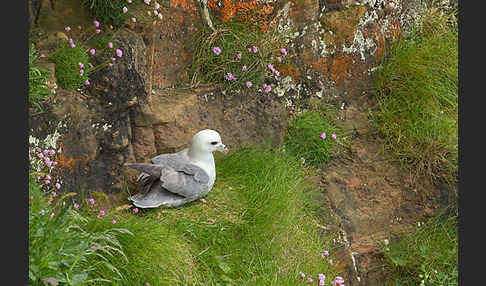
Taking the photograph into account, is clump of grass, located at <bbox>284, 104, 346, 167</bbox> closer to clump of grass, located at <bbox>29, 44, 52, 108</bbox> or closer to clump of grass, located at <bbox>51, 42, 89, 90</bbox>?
clump of grass, located at <bbox>51, 42, 89, 90</bbox>

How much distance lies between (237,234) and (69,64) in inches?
56.5

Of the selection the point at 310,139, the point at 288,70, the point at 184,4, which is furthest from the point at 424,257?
the point at 184,4

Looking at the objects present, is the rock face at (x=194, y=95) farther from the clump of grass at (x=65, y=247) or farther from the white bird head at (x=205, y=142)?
the clump of grass at (x=65, y=247)

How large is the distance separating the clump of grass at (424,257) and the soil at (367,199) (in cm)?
8

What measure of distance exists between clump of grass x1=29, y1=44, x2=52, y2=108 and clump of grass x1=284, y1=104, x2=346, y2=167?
6.50 ft

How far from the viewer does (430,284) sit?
412cm

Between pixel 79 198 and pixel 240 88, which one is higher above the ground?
pixel 240 88

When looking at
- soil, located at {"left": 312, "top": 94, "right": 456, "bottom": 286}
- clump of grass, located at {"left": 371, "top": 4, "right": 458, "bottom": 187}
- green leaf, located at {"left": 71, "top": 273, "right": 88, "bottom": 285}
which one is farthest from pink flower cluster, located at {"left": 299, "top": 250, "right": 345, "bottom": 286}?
green leaf, located at {"left": 71, "top": 273, "right": 88, "bottom": 285}

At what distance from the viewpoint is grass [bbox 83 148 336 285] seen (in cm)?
297

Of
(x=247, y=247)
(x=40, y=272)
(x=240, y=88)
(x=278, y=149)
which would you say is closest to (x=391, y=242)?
(x=278, y=149)

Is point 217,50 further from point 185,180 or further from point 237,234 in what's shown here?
point 237,234

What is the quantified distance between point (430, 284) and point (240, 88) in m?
2.02

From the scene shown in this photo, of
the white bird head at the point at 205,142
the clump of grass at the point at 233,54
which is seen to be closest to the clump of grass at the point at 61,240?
the white bird head at the point at 205,142

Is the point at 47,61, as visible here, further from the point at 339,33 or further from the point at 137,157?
the point at 339,33
